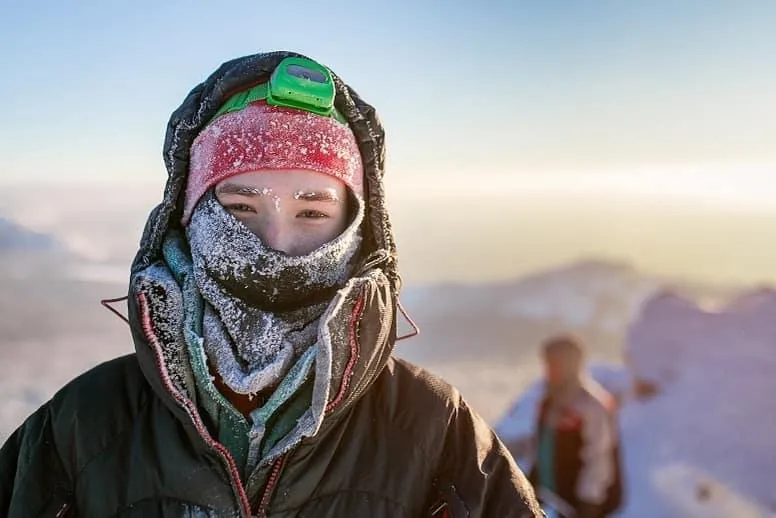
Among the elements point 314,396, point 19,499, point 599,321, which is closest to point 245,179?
point 314,396

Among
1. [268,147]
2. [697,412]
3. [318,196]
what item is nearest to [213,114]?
[268,147]

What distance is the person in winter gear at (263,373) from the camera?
3.69 ft

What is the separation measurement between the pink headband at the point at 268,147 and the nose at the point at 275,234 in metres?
0.10

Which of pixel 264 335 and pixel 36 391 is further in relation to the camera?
pixel 36 391

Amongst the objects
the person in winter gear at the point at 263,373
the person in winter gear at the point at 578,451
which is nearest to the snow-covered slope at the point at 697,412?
the person in winter gear at the point at 578,451

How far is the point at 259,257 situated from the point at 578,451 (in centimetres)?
185

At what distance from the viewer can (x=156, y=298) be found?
3.83 feet

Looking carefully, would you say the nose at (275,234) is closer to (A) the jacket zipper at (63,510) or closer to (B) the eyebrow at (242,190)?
(B) the eyebrow at (242,190)

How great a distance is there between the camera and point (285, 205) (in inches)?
48.3

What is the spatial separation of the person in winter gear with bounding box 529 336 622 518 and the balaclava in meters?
1.66

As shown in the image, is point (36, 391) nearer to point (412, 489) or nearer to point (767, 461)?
point (412, 489)

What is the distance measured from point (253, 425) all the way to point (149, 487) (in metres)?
0.19

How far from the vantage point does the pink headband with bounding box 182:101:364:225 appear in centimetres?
124

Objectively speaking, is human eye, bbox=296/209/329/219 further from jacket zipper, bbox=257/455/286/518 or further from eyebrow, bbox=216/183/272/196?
jacket zipper, bbox=257/455/286/518
